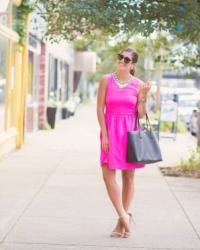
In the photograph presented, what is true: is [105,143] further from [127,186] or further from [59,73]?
[59,73]

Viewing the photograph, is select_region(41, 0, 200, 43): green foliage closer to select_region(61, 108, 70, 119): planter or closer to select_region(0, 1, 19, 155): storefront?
select_region(0, 1, 19, 155): storefront

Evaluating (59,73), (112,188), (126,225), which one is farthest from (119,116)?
(59,73)

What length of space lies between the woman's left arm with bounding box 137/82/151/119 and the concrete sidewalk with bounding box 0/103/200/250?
1178 mm

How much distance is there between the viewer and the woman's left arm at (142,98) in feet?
21.7

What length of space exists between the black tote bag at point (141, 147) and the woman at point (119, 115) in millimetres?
82

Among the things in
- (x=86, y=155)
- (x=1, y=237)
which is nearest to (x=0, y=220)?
(x=1, y=237)

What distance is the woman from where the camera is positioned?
6586 millimetres

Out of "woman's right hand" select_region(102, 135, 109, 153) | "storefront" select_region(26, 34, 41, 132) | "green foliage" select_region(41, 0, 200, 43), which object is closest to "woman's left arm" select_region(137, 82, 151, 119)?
"woman's right hand" select_region(102, 135, 109, 153)

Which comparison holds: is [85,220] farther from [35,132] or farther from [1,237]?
[35,132]

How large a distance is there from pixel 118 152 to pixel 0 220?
158cm

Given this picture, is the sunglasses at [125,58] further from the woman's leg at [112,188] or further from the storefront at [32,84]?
the storefront at [32,84]

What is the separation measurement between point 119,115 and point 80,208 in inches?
76.0

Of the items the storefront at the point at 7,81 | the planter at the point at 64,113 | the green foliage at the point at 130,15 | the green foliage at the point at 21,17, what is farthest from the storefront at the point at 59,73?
the green foliage at the point at 130,15

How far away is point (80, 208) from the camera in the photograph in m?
8.20
